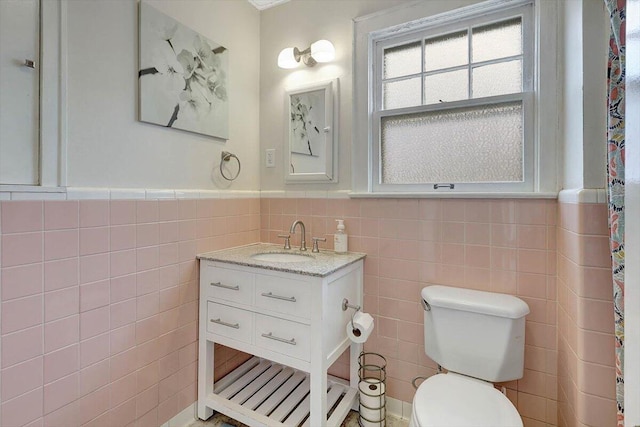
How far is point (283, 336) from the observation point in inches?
55.9

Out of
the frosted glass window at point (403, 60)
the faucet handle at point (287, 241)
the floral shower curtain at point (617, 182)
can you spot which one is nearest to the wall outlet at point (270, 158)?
the faucet handle at point (287, 241)

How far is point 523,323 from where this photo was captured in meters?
1.30

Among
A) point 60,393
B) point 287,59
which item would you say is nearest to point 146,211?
point 60,393

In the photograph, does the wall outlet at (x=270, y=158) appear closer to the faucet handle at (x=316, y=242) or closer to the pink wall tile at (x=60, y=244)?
the faucet handle at (x=316, y=242)

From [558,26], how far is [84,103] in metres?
2.02

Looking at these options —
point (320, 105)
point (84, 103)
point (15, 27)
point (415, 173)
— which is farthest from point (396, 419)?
point (15, 27)

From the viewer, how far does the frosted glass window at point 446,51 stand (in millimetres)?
1591

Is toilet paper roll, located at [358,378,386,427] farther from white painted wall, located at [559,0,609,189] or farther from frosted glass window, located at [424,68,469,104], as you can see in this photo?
frosted glass window, located at [424,68,469,104]

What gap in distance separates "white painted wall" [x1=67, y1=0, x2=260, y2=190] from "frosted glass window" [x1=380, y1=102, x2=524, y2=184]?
101 cm

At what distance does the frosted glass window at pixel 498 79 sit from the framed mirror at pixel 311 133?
759 millimetres

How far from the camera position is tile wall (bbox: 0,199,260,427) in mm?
1074

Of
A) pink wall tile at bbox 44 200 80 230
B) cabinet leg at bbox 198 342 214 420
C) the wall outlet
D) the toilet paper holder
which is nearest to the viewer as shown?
pink wall tile at bbox 44 200 80 230

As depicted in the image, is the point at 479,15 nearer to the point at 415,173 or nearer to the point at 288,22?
the point at 415,173

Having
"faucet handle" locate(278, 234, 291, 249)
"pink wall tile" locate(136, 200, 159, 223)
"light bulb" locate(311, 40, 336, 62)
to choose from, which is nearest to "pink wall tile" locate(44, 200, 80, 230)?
"pink wall tile" locate(136, 200, 159, 223)
